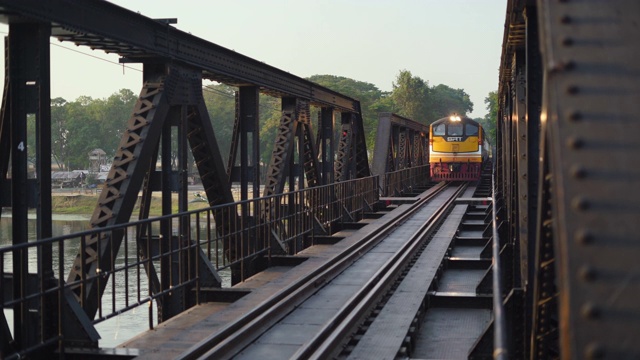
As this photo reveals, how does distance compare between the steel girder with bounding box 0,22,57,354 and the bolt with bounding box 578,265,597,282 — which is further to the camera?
the steel girder with bounding box 0,22,57,354

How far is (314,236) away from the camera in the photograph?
18078mm

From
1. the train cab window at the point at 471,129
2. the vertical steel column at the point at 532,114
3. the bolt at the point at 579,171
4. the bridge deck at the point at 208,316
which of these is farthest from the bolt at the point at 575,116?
the train cab window at the point at 471,129

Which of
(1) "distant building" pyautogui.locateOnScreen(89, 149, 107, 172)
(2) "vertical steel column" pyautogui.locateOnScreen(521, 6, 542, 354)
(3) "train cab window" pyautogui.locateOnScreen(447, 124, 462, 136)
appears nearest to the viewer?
(2) "vertical steel column" pyautogui.locateOnScreen(521, 6, 542, 354)

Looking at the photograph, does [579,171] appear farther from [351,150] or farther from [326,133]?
[351,150]

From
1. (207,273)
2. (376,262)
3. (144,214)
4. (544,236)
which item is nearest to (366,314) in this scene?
(207,273)

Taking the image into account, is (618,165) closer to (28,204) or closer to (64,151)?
(28,204)

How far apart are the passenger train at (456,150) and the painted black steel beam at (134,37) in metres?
26.7

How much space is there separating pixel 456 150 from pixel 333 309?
32.4 m

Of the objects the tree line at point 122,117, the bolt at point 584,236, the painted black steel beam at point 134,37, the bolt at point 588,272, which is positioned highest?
the tree line at point 122,117

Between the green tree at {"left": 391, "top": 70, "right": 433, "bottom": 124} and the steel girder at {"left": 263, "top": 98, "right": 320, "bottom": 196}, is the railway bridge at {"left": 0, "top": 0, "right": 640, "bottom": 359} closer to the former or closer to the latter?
the steel girder at {"left": 263, "top": 98, "right": 320, "bottom": 196}

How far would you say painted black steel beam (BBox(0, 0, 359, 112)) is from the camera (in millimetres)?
8180

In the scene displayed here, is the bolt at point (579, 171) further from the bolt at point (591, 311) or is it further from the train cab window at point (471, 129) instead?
the train cab window at point (471, 129)

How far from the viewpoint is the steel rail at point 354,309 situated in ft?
27.4

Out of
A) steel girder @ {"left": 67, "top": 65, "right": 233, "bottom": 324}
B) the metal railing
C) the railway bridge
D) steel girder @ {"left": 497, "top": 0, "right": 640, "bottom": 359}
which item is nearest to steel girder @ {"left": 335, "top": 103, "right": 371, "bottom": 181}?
the metal railing
